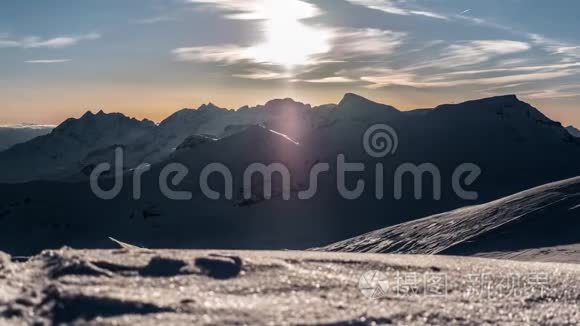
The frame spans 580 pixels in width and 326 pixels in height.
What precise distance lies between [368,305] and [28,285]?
3659mm

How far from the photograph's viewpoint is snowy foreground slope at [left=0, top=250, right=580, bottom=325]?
5512 mm

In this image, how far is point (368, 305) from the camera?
6.52m

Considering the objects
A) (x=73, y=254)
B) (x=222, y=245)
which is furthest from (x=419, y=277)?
(x=222, y=245)

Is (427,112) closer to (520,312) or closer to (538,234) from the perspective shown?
(538,234)

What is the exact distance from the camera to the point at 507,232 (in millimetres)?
29625
